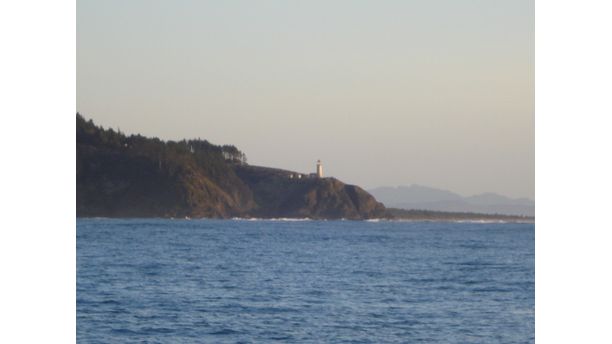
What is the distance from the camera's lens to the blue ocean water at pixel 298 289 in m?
11.9

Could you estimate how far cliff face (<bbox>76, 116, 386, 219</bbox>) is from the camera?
4150 centimetres

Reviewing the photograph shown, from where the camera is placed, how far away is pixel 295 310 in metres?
14.1

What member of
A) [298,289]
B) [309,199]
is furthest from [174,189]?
[298,289]

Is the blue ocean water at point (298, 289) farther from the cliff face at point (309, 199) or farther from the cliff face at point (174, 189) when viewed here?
the cliff face at point (174, 189)

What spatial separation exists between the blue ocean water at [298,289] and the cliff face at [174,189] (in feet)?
25.8

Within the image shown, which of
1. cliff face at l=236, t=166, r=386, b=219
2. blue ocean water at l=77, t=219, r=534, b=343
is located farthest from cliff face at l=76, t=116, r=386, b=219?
blue ocean water at l=77, t=219, r=534, b=343

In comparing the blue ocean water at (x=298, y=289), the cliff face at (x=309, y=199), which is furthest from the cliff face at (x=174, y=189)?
the blue ocean water at (x=298, y=289)

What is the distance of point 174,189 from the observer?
4478 cm

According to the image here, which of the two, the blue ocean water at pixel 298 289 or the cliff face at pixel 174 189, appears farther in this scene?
the cliff face at pixel 174 189

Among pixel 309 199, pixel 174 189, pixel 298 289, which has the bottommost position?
pixel 298 289

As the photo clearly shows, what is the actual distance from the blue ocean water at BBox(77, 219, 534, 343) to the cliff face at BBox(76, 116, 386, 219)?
25.8 feet

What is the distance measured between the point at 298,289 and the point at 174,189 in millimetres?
28118

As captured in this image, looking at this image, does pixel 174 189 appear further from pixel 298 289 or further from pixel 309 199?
pixel 298 289
